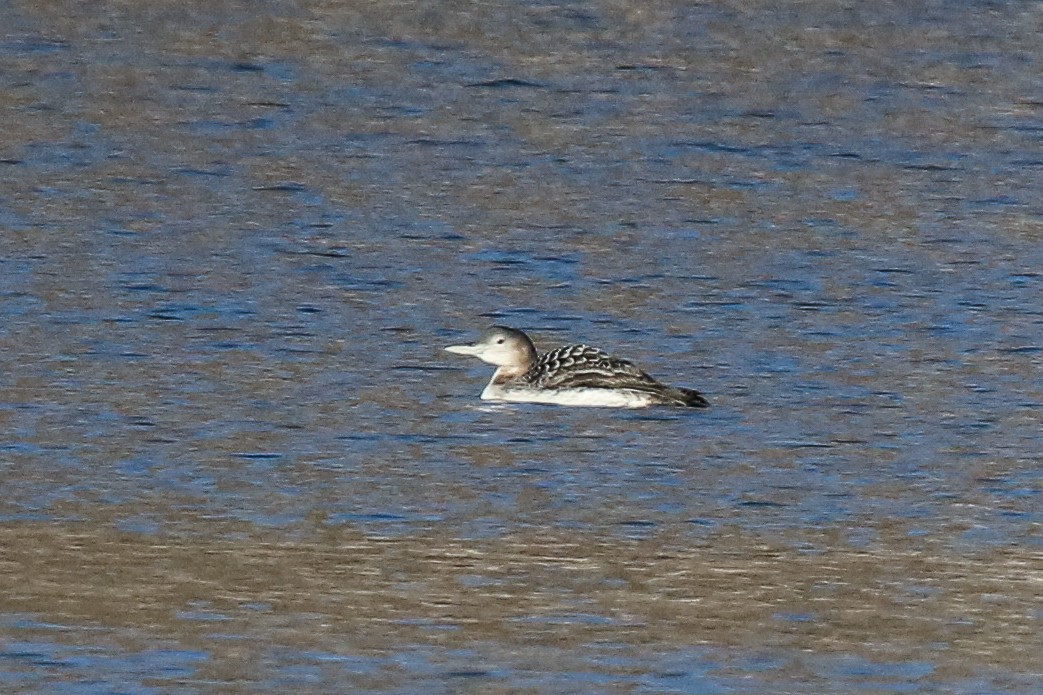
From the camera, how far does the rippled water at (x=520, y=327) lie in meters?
8.16

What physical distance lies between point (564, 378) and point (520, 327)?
4.81ft

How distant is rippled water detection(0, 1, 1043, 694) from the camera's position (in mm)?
8156

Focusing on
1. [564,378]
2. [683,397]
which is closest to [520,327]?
[564,378]

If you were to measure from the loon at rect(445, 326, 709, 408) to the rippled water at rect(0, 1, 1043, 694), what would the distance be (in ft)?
0.40

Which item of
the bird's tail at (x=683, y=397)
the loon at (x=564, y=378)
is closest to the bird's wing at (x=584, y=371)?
the loon at (x=564, y=378)

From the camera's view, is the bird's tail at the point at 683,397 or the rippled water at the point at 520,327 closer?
the rippled water at the point at 520,327

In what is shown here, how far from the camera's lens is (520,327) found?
13008 millimetres

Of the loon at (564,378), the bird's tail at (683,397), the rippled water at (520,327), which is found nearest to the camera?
the rippled water at (520,327)

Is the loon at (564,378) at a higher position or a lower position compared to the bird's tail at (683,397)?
higher

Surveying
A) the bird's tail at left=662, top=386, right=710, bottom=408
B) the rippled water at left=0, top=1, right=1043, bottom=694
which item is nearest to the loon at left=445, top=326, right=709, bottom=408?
the bird's tail at left=662, top=386, right=710, bottom=408

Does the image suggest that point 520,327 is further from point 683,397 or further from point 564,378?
point 683,397

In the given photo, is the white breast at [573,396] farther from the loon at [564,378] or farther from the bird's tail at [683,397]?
the bird's tail at [683,397]

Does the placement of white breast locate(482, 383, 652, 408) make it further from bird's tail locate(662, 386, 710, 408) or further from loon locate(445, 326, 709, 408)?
bird's tail locate(662, 386, 710, 408)

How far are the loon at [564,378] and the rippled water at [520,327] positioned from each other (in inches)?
4.7
